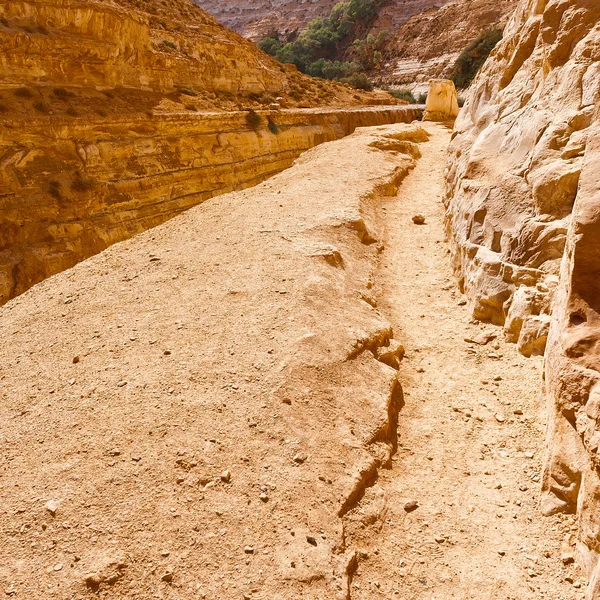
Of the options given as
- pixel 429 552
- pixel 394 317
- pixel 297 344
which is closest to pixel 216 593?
pixel 429 552

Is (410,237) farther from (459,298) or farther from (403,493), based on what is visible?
(403,493)

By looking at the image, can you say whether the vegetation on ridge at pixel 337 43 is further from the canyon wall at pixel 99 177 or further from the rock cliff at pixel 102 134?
the canyon wall at pixel 99 177

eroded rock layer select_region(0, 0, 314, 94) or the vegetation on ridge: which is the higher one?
the vegetation on ridge

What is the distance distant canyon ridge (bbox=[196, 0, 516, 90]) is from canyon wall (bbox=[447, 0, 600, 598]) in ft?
136

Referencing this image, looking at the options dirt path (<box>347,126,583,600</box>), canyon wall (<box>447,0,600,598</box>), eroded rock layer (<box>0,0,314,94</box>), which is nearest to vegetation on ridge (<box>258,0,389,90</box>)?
eroded rock layer (<box>0,0,314,94</box>)

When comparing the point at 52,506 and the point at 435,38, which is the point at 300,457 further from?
the point at 435,38

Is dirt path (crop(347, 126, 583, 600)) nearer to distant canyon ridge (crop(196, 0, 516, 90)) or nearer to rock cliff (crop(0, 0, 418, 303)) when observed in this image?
rock cliff (crop(0, 0, 418, 303))

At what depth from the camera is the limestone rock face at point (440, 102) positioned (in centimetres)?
2181

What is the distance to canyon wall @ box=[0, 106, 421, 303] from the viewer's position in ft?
42.3

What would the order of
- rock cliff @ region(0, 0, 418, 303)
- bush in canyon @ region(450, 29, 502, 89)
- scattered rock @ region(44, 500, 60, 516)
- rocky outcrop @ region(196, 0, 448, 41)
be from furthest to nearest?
rocky outcrop @ region(196, 0, 448, 41) < bush in canyon @ region(450, 29, 502, 89) < rock cliff @ region(0, 0, 418, 303) < scattered rock @ region(44, 500, 60, 516)

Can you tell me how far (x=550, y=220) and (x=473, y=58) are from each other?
4068 cm

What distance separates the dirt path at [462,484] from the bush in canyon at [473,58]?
39.1 metres

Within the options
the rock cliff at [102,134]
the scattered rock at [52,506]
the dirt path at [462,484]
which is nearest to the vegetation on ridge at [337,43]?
the rock cliff at [102,134]

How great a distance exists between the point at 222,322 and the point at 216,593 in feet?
9.51
